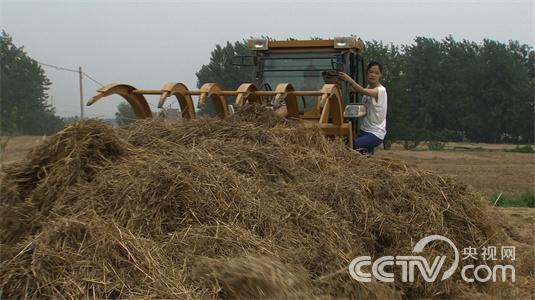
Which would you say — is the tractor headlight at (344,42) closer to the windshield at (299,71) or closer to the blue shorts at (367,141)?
the windshield at (299,71)

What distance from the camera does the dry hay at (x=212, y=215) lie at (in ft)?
10.3

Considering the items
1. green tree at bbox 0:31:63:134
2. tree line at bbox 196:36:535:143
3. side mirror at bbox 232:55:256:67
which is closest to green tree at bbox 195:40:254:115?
green tree at bbox 0:31:63:134

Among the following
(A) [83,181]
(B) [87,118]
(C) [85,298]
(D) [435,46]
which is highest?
(D) [435,46]

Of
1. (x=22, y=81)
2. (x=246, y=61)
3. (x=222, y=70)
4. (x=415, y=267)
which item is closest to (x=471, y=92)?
(x=222, y=70)

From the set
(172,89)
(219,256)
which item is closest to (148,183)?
(219,256)

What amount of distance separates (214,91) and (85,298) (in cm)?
359

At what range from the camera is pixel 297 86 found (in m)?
Answer: 7.95

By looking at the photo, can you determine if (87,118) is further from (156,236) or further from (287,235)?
(287,235)

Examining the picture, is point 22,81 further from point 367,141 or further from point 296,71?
point 367,141

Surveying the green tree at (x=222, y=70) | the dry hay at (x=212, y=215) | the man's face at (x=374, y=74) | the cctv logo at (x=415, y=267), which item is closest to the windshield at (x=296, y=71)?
the man's face at (x=374, y=74)

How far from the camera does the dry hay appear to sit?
314 centimetres

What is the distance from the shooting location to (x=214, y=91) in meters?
6.28

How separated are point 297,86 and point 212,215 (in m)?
4.45

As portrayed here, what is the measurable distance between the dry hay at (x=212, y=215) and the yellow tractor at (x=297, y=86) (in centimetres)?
96
